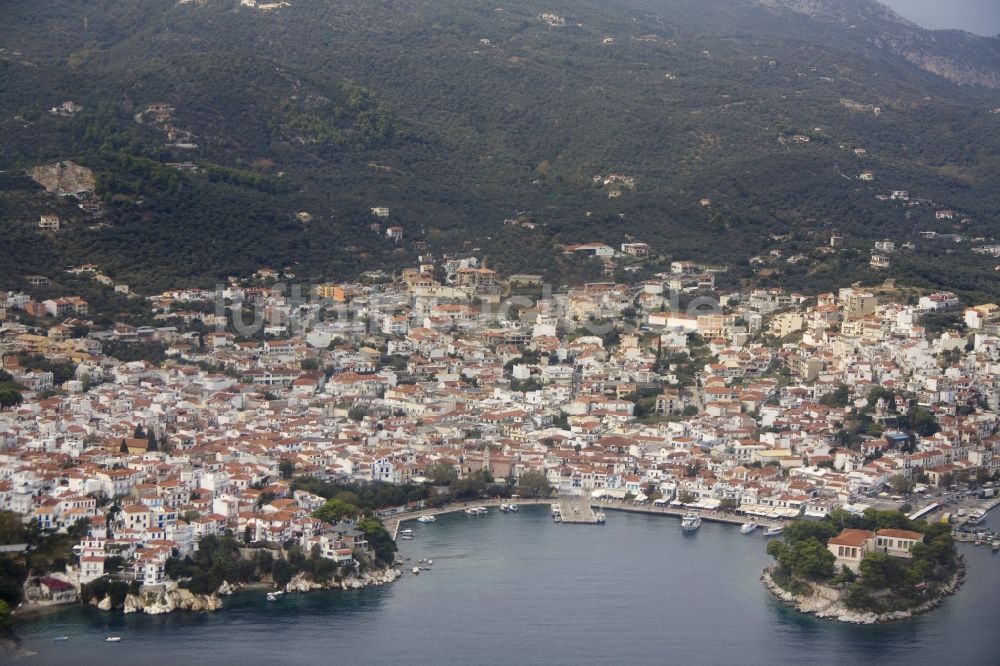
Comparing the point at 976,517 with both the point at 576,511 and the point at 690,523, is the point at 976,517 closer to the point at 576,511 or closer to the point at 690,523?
the point at 690,523

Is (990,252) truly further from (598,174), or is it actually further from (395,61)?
(395,61)

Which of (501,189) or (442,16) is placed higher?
(442,16)

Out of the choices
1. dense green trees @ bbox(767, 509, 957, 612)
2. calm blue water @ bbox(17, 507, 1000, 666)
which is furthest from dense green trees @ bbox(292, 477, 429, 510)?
dense green trees @ bbox(767, 509, 957, 612)

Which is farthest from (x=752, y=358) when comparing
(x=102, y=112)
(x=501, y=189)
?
(x=102, y=112)

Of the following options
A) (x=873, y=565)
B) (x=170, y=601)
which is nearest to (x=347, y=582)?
(x=170, y=601)

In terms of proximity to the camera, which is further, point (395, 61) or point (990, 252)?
point (395, 61)

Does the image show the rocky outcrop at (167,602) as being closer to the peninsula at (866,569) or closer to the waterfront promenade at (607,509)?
the waterfront promenade at (607,509)

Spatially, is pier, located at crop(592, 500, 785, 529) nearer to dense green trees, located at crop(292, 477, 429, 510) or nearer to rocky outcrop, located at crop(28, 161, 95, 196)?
dense green trees, located at crop(292, 477, 429, 510)

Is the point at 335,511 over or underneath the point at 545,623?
over
